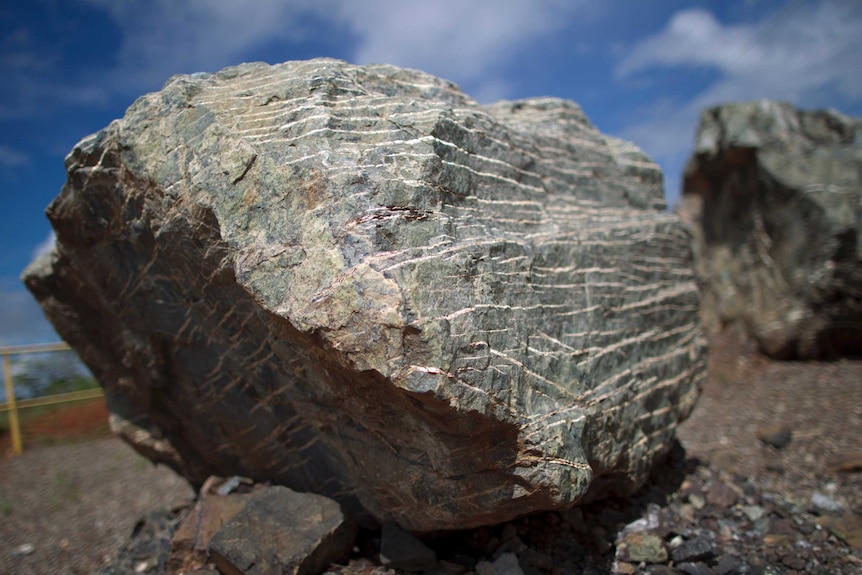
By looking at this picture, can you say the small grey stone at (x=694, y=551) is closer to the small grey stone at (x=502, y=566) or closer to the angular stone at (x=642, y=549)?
the angular stone at (x=642, y=549)

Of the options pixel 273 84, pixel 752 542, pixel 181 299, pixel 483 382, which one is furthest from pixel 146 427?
pixel 752 542

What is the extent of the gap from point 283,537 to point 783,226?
7.50m

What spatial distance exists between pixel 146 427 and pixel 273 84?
9.98ft

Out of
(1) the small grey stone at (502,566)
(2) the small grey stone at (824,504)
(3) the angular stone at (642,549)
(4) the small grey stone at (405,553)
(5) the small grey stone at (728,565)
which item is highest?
(4) the small grey stone at (405,553)

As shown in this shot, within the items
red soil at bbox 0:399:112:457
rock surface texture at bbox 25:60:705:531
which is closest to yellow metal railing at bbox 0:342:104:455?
red soil at bbox 0:399:112:457

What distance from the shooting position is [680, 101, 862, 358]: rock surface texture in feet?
23.5

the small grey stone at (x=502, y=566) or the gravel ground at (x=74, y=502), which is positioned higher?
the small grey stone at (x=502, y=566)

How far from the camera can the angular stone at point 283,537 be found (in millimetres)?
3080

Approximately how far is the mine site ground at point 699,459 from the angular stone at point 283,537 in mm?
2002

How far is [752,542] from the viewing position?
11.8 ft

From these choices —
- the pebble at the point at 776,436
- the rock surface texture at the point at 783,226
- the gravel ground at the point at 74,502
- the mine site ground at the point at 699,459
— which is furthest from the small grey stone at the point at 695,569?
the rock surface texture at the point at 783,226

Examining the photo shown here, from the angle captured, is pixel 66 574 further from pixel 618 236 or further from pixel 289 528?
pixel 618 236

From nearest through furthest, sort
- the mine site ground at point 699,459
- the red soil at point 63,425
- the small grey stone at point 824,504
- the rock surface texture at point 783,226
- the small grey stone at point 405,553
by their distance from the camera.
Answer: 1. the small grey stone at point 405,553
2. the small grey stone at point 824,504
3. the mine site ground at point 699,459
4. the rock surface texture at point 783,226
5. the red soil at point 63,425

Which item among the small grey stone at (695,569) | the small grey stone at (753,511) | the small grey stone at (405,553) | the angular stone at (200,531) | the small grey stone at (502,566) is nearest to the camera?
the small grey stone at (502,566)
